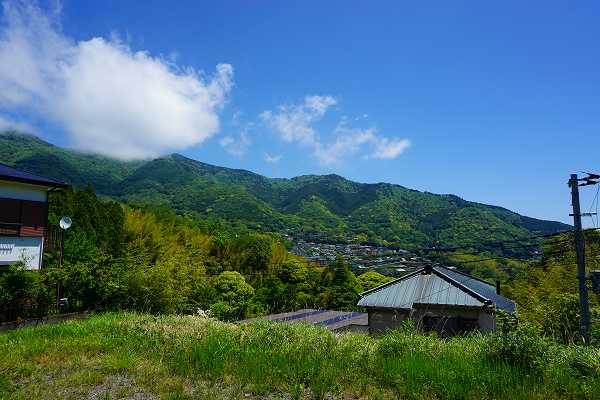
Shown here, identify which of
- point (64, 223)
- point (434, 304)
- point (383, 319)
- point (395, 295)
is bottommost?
point (383, 319)

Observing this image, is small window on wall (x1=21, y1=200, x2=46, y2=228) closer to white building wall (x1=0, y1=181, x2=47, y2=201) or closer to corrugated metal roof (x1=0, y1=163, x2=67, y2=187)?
white building wall (x1=0, y1=181, x2=47, y2=201)

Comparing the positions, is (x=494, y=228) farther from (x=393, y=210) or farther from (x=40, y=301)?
(x=40, y=301)

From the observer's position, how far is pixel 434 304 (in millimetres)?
14438

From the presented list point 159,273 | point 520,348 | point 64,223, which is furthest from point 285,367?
point 64,223

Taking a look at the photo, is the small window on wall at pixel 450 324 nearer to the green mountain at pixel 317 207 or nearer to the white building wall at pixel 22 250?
the white building wall at pixel 22 250

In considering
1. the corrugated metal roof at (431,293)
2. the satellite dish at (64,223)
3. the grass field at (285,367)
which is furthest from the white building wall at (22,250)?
the corrugated metal roof at (431,293)

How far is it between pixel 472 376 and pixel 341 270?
1178 inches

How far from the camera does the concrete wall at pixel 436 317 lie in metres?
13.7

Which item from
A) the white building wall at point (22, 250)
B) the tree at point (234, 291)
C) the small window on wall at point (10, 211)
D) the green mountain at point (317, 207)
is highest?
the green mountain at point (317, 207)

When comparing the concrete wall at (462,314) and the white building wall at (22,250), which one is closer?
the white building wall at (22,250)

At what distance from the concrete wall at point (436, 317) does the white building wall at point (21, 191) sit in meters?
13.9

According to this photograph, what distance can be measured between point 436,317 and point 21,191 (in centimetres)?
1650

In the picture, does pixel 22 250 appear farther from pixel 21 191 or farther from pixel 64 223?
pixel 21 191

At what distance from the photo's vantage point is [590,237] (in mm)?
27312
